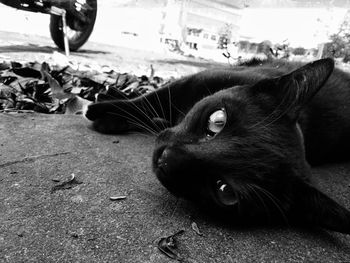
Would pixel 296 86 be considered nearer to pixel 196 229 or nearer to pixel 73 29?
pixel 196 229

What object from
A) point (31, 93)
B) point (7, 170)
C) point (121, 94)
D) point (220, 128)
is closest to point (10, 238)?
point (7, 170)

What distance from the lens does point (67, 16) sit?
499 cm

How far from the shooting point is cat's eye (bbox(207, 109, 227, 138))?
49.0 inches

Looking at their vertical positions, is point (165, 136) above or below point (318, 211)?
above

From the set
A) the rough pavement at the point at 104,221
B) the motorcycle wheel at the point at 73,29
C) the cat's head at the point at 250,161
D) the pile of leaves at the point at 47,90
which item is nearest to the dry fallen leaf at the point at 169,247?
the rough pavement at the point at 104,221

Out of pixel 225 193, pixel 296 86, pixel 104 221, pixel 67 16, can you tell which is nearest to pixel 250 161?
pixel 225 193

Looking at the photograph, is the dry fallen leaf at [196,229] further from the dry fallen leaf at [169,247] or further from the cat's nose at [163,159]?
the cat's nose at [163,159]

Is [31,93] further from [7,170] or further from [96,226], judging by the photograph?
[96,226]

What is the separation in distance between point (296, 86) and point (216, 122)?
0.33 meters

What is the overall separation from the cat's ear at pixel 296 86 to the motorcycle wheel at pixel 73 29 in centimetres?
436

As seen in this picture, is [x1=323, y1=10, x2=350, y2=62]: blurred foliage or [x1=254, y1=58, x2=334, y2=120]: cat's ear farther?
[x1=323, y1=10, x2=350, y2=62]: blurred foliage

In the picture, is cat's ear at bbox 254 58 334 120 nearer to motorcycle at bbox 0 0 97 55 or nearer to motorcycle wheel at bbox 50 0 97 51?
motorcycle at bbox 0 0 97 55

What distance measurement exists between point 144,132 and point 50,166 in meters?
0.72

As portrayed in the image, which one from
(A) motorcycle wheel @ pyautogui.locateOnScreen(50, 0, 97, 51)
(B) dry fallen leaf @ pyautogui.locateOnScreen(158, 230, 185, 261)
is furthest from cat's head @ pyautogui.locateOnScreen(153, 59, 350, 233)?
(A) motorcycle wheel @ pyautogui.locateOnScreen(50, 0, 97, 51)
